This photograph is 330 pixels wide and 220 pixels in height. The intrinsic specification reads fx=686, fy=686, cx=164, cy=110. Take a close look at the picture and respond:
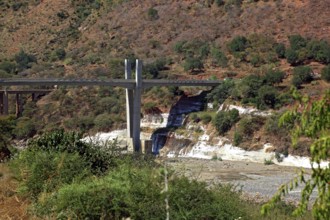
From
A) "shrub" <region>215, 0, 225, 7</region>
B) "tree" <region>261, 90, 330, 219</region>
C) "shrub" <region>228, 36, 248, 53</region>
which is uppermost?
"tree" <region>261, 90, 330, 219</region>

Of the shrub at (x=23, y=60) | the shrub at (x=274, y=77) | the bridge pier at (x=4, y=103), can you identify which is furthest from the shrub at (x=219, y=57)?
the shrub at (x=23, y=60)

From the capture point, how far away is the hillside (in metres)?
68.9

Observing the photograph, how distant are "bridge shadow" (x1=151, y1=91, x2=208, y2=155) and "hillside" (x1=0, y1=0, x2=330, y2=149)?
119cm

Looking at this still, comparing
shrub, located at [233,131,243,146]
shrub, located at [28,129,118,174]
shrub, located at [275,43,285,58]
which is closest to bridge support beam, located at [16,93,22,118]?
shrub, located at [233,131,243,146]

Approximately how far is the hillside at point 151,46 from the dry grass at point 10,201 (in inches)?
1639

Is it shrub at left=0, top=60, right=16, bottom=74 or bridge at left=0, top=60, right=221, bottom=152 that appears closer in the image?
bridge at left=0, top=60, right=221, bottom=152

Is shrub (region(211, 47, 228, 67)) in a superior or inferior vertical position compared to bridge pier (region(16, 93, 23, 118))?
superior

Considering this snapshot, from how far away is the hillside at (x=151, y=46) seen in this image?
6894 cm

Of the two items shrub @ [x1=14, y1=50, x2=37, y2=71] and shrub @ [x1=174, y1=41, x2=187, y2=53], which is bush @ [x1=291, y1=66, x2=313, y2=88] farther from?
shrub @ [x1=14, y1=50, x2=37, y2=71]

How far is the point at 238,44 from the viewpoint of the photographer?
74875 mm

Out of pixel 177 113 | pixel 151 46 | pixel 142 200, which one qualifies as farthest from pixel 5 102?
pixel 142 200

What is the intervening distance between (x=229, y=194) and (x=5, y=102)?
48895 millimetres

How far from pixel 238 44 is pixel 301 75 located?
1406cm

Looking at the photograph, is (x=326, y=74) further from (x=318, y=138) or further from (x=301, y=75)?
(x=318, y=138)
